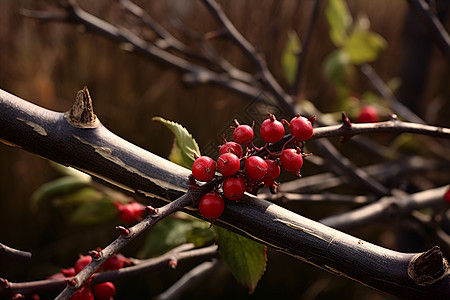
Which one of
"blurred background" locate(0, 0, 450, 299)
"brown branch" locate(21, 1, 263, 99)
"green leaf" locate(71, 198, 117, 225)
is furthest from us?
"blurred background" locate(0, 0, 450, 299)

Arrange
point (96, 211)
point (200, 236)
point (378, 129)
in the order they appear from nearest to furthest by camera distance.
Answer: point (378, 129), point (200, 236), point (96, 211)

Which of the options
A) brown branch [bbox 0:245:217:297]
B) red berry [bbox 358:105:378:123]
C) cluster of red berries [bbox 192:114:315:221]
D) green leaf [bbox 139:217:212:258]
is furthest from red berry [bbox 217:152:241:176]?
red berry [bbox 358:105:378:123]

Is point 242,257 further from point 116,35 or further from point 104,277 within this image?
point 116,35

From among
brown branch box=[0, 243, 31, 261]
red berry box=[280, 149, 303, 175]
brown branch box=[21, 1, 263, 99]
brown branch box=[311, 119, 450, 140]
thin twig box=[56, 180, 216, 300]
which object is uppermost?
brown branch box=[21, 1, 263, 99]

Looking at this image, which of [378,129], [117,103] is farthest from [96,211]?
[117,103]

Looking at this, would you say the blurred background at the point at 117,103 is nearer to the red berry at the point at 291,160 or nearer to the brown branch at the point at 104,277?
the brown branch at the point at 104,277

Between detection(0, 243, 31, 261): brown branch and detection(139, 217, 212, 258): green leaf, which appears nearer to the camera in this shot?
detection(0, 243, 31, 261): brown branch

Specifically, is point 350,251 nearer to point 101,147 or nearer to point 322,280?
point 101,147

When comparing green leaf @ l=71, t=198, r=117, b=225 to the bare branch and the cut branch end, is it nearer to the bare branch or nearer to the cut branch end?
the bare branch
